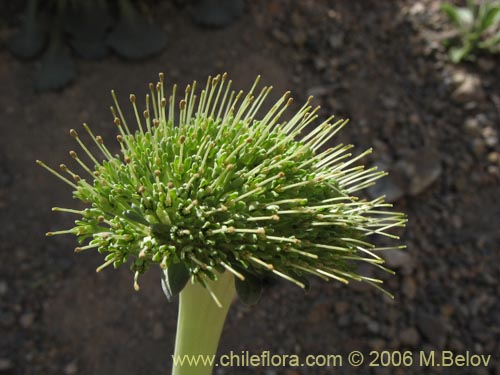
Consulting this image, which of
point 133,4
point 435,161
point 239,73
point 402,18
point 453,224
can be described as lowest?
point 453,224

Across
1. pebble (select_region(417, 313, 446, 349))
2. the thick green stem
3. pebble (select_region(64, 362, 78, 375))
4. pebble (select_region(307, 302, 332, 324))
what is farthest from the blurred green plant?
the thick green stem

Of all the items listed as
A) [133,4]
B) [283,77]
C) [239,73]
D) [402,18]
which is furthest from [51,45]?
[402,18]

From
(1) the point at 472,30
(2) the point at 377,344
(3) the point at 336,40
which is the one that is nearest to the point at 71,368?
(2) the point at 377,344

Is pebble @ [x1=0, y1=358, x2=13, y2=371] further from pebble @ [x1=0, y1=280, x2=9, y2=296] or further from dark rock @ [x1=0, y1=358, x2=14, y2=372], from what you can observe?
pebble @ [x1=0, y1=280, x2=9, y2=296]

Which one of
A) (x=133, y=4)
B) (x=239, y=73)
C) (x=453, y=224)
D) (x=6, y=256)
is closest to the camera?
(x=6, y=256)

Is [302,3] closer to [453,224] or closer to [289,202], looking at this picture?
[453,224]

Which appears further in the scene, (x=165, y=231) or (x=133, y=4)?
(x=133, y=4)

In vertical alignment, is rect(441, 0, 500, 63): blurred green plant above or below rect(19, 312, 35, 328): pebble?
above
